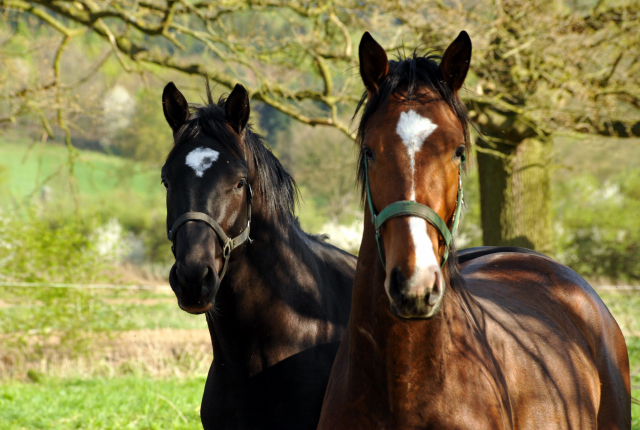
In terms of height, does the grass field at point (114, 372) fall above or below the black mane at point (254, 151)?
below

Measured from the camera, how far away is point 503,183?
8.08 metres

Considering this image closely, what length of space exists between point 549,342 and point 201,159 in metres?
1.86

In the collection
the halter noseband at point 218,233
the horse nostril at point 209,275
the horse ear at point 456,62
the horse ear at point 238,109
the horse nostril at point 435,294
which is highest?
the horse ear at point 238,109

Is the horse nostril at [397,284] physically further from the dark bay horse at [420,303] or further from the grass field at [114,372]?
the grass field at [114,372]

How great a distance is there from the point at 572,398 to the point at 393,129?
1.57 meters

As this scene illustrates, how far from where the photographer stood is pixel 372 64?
6.81 feet

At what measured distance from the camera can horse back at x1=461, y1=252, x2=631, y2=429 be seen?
231cm

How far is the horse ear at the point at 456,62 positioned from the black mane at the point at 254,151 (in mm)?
1240

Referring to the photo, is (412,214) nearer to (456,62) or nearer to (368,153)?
(368,153)

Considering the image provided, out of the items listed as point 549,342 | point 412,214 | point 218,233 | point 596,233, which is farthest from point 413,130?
point 596,233

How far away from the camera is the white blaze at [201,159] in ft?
8.82

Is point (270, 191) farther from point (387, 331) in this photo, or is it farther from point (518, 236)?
point (518, 236)

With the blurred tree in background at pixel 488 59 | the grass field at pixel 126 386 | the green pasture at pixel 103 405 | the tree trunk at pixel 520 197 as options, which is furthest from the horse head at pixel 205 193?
the tree trunk at pixel 520 197

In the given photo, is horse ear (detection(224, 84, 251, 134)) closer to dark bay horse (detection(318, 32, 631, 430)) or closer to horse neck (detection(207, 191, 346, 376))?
horse neck (detection(207, 191, 346, 376))
